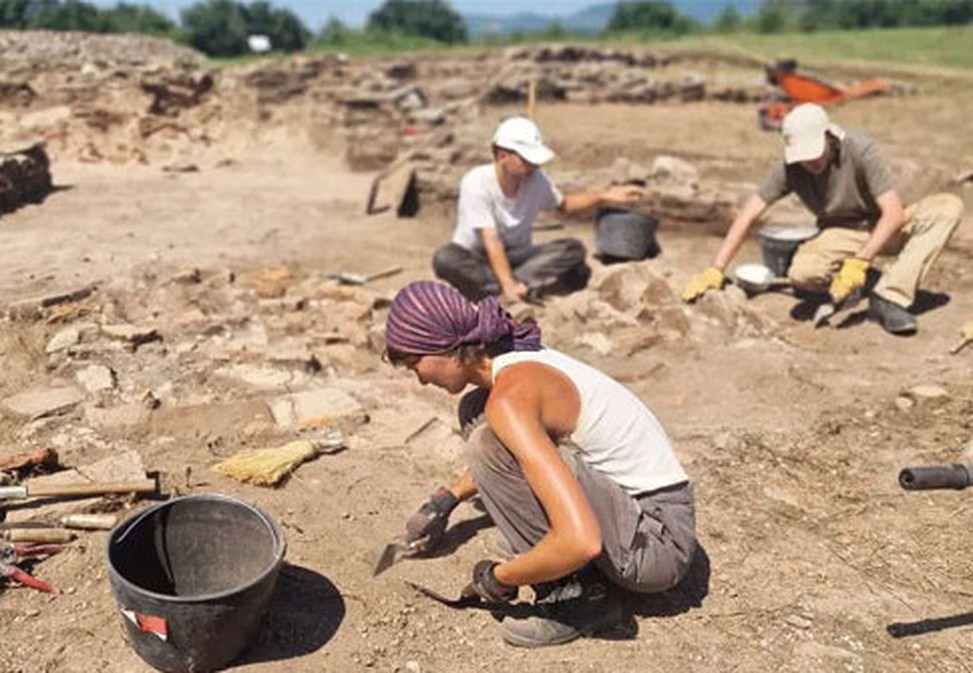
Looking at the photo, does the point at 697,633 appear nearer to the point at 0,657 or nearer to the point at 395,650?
the point at 395,650

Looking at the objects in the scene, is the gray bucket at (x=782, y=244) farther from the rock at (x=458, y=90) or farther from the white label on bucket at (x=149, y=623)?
the rock at (x=458, y=90)

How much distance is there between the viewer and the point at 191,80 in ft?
42.5

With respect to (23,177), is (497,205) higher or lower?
higher

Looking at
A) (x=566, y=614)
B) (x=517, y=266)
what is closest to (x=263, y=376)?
(x=517, y=266)

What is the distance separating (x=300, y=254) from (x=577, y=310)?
2.59m

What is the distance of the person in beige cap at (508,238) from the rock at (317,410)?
1694 millimetres

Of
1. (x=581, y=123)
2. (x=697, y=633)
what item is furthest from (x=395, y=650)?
(x=581, y=123)

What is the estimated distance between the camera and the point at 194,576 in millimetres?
3033

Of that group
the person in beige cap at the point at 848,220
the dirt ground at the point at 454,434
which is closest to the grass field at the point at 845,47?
the dirt ground at the point at 454,434

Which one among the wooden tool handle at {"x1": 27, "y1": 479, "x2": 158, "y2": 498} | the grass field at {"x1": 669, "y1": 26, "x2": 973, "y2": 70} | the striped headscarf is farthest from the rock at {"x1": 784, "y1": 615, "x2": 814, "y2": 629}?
the grass field at {"x1": 669, "y1": 26, "x2": 973, "y2": 70}

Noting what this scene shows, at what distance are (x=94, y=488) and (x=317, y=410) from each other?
1.24 metres

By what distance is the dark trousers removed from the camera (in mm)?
6125

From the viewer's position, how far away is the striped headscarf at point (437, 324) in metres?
2.68

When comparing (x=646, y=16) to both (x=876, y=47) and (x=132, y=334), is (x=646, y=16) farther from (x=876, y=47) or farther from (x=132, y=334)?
(x=132, y=334)
